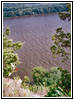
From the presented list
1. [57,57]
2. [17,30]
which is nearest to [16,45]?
[17,30]

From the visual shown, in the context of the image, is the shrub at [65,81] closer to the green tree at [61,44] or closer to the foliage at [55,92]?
the foliage at [55,92]

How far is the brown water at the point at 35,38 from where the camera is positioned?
3941 millimetres

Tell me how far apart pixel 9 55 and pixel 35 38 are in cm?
134

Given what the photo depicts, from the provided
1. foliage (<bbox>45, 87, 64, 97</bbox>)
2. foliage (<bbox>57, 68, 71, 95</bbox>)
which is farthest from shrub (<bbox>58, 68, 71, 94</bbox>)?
foliage (<bbox>45, 87, 64, 97</bbox>)

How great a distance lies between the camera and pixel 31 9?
13.1ft

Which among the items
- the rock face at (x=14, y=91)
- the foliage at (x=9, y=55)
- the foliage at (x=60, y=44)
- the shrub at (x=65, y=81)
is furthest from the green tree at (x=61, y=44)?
the rock face at (x=14, y=91)

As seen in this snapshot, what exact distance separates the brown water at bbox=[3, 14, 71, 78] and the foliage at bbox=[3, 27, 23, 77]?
211 mm

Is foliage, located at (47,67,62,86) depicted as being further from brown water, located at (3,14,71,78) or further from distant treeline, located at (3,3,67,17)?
distant treeline, located at (3,3,67,17)

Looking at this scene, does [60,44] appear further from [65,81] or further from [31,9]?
[31,9]

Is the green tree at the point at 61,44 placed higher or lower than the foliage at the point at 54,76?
higher

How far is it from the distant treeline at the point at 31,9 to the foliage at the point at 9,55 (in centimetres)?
55

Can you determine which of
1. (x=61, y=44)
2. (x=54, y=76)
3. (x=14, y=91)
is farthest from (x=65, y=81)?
(x=14, y=91)

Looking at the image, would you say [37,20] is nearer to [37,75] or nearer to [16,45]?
[16,45]

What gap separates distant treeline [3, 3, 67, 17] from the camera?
3.57 m
